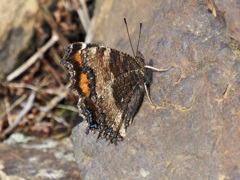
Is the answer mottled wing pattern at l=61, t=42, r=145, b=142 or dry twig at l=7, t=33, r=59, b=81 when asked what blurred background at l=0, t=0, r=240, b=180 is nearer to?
mottled wing pattern at l=61, t=42, r=145, b=142

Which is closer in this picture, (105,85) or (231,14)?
(231,14)

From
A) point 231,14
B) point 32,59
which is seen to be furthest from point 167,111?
point 32,59

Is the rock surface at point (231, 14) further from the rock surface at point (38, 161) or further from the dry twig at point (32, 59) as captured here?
the dry twig at point (32, 59)

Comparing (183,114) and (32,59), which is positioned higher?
(183,114)

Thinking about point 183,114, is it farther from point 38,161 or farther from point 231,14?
point 38,161

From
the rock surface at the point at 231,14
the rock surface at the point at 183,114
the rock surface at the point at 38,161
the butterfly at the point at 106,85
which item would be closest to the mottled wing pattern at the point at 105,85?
the butterfly at the point at 106,85

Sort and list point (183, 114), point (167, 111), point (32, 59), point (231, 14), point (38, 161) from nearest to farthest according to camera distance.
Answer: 1. point (231, 14)
2. point (183, 114)
3. point (167, 111)
4. point (38, 161)
5. point (32, 59)

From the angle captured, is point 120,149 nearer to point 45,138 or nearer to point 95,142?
point 95,142

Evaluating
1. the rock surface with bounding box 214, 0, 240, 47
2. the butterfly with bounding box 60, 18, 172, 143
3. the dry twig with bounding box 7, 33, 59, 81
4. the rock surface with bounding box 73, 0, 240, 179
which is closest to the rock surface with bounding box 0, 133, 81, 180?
the rock surface with bounding box 73, 0, 240, 179
